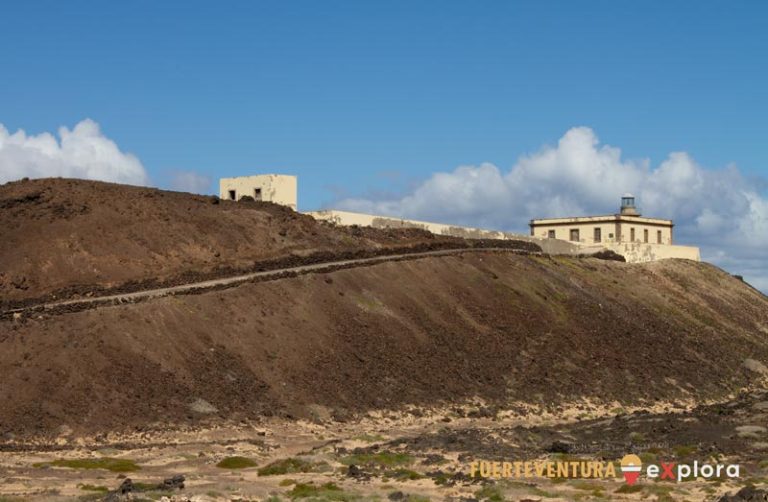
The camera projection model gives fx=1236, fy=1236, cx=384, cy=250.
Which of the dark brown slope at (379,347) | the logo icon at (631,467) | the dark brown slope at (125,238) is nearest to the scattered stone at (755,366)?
the dark brown slope at (379,347)

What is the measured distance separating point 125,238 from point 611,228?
180ft

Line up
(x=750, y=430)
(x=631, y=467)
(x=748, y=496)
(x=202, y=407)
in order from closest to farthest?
(x=748, y=496)
(x=631, y=467)
(x=750, y=430)
(x=202, y=407)

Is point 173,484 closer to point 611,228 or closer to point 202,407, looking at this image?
point 202,407

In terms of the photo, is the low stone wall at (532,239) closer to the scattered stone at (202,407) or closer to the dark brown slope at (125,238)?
the dark brown slope at (125,238)

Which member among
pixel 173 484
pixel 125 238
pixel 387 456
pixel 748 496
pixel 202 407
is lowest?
pixel 748 496

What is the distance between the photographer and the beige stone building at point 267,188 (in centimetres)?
8175

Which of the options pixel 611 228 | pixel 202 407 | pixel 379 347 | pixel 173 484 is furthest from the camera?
pixel 611 228

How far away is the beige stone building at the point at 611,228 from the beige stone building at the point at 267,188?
111 ft

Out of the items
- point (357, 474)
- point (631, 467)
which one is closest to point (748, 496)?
point (631, 467)

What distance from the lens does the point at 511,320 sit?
72.2 metres

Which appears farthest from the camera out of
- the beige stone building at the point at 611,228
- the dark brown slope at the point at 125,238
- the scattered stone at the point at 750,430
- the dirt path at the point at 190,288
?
the beige stone building at the point at 611,228

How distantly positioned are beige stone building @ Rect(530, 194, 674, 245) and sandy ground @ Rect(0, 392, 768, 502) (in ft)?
168

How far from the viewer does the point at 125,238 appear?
65.4 meters

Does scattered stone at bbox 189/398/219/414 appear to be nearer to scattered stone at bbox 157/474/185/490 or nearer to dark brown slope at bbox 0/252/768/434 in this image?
dark brown slope at bbox 0/252/768/434
